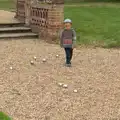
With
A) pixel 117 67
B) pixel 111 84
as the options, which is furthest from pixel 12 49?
pixel 111 84

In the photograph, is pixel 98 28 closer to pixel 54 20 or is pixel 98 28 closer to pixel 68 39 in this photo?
pixel 54 20

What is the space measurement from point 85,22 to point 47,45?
168 inches

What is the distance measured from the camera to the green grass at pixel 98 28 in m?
13.0

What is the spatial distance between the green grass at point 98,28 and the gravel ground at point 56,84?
3.11 ft

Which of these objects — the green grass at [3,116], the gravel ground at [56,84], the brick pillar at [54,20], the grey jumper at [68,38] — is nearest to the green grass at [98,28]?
the brick pillar at [54,20]

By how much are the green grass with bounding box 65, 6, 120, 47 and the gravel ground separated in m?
0.95

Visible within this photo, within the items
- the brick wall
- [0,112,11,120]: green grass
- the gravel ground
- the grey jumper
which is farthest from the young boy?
[0,112,11,120]: green grass

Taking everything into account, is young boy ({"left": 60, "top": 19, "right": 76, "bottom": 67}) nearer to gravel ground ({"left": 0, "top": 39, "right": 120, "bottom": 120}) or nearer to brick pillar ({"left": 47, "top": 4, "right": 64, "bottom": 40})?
gravel ground ({"left": 0, "top": 39, "right": 120, "bottom": 120})

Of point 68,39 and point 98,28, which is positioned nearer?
point 68,39

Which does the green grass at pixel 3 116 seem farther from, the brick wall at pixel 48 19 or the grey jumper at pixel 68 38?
the brick wall at pixel 48 19

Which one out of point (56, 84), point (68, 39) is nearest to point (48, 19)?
point (68, 39)

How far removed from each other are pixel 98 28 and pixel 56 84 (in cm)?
719

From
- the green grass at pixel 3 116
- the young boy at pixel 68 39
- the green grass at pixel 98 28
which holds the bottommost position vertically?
the green grass at pixel 98 28

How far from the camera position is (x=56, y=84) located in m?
8.43
